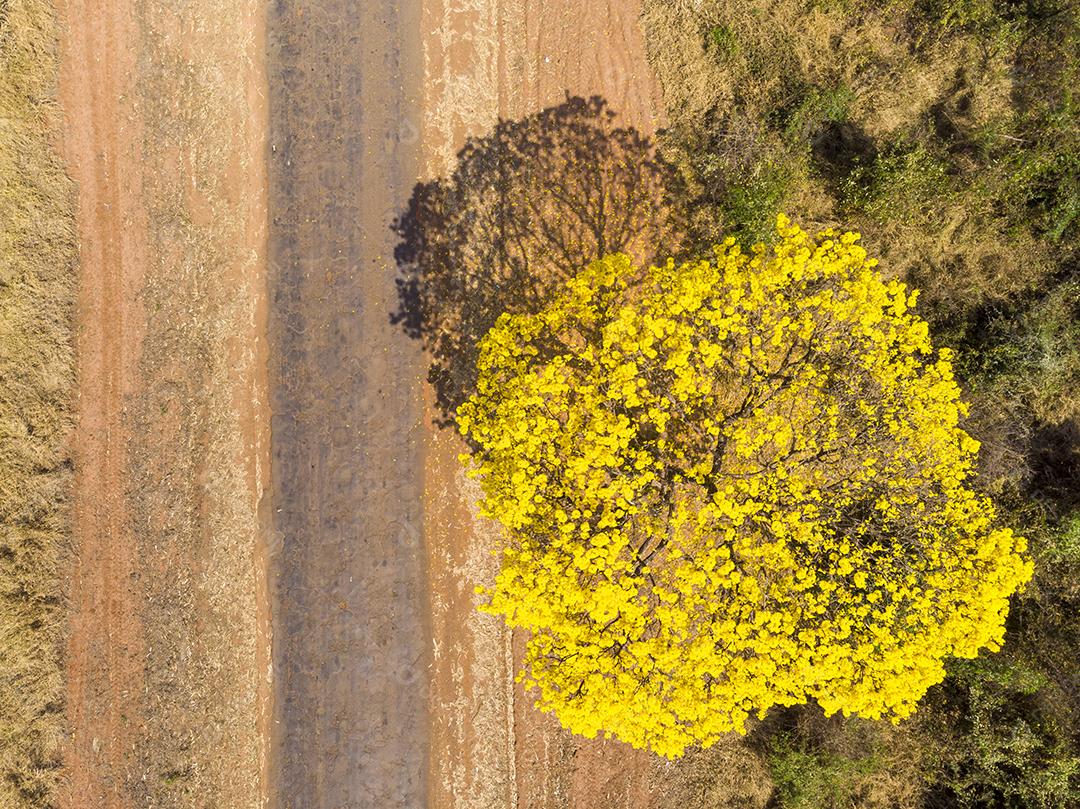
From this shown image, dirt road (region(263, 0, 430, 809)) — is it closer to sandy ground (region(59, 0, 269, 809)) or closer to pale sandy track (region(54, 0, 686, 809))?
pale sandy track (region(54, 0, 686, 809))

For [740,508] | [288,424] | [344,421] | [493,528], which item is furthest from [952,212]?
[288,424]

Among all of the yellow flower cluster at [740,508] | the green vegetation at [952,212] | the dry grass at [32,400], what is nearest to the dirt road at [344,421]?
the yellow flower cluster at [740,508]

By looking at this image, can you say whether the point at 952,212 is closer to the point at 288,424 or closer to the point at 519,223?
the point at 519,223

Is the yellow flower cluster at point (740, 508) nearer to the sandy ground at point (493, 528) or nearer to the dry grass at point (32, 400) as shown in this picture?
the sandy ground at point (493, 528)

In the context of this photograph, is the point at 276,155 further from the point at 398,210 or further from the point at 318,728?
the point at 318,728

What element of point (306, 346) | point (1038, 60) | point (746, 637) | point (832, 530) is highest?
point (1038, 60)

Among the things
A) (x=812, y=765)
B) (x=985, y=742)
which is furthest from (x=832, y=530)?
(x=985, y=742)
